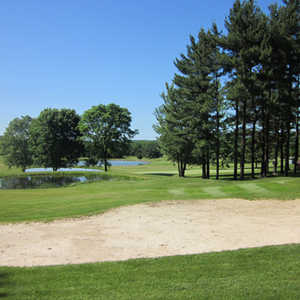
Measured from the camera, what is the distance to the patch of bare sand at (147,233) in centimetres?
677

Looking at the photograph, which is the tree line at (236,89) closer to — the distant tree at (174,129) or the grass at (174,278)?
the distant tree at (174,129)

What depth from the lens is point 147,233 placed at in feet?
28.0

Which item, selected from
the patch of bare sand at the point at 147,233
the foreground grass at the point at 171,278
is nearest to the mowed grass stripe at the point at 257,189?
the patch of bare sand at the point at 147,233

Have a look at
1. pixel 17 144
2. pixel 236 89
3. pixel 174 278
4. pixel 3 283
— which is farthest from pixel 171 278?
pixel 17 144

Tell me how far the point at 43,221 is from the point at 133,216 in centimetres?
332

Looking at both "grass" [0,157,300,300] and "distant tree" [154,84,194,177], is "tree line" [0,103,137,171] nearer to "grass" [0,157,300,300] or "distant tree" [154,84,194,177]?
"distant tree" [154,84,194,177]

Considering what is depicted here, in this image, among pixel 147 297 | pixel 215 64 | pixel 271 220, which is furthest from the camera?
pixel 215 64

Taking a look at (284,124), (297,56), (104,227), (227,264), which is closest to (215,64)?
(297,56)

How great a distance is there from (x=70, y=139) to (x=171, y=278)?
171 ft

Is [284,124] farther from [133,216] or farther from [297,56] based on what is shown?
[133,216]

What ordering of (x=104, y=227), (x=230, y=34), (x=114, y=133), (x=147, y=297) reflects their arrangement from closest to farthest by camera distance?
(x=147, y=297)
(x=104, y=227)
(x=230, y=34)
(x=114, y=133)

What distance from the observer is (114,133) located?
49.7 m

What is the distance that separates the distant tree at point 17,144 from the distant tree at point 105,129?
46.6ft

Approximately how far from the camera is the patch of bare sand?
677 centimetres
